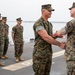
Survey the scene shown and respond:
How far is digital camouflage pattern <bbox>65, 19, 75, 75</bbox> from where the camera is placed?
3703mm

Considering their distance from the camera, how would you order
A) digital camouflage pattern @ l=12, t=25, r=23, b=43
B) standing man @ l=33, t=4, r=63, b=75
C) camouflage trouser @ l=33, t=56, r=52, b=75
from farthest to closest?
digital camouflage pattern @ l=12, t=25, r=23, b=43, camouflage trouser @ l=33, t=56, r=52, b=75, standing man @ l=33, t=4, r=63, b=75

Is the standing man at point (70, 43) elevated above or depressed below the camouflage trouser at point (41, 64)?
above

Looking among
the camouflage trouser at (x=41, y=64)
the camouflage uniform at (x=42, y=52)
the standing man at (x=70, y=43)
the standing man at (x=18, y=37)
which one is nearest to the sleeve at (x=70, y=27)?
the standing man at (x=70, y=43)

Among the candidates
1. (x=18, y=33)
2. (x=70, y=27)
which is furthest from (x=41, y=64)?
(x=18, y=33)

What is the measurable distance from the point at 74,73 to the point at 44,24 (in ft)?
3.52

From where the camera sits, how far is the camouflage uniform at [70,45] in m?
3.71

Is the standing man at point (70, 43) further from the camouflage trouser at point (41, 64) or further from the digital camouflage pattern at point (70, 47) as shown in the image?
the camouflage trouser at point (41, 64)

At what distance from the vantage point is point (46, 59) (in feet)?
14.3

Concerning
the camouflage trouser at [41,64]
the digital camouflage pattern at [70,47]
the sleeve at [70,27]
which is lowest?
the camouflage trouser at [41,64]

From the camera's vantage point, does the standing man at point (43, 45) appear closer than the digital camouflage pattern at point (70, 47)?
No

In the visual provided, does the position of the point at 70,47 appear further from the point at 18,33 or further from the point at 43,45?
the point at 18,33

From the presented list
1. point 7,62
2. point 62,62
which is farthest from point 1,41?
point 62,62

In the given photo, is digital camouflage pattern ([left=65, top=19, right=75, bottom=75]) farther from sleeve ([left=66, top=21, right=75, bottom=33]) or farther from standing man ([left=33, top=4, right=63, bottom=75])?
standing man ([left=33, top=4, right=63, bottom=75])

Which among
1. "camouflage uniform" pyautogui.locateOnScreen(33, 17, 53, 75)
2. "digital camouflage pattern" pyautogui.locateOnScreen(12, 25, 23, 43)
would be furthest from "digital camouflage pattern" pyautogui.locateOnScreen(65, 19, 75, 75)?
"digital camouflage pattern" pyautogui.locateOnScreen(12, 25, 23, 43)
